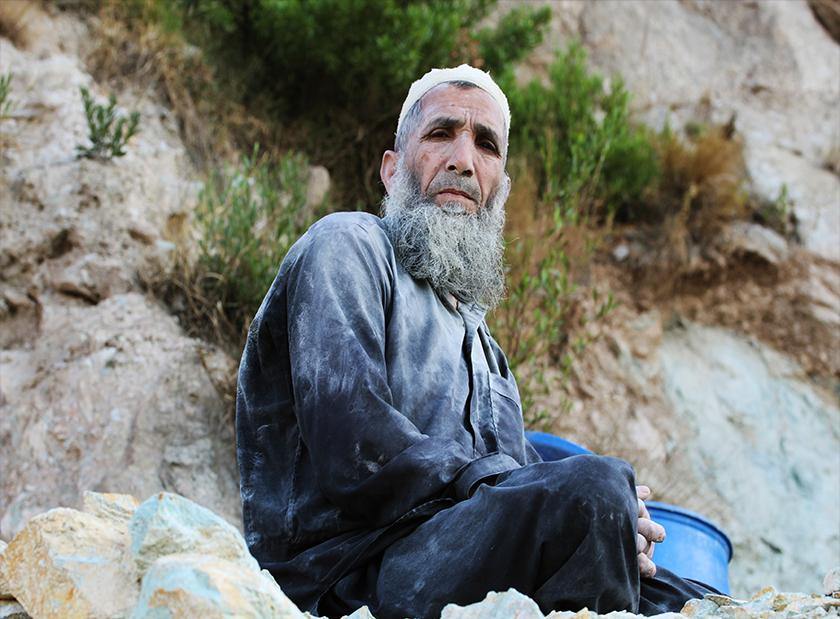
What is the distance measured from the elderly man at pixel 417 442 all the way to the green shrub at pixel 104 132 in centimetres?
293

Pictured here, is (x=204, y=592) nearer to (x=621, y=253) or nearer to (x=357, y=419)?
(x=357, y=419)

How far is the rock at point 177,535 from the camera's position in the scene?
1.79 meters

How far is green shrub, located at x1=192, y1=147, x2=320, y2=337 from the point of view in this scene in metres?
5.44

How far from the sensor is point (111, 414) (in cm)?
493

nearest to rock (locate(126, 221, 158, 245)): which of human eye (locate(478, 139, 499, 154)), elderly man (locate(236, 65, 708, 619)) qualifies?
elderly man (locate(236, 65, 708, 619))

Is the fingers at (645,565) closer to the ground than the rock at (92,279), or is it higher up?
higher up

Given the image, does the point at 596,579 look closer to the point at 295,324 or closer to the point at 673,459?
the point at 295,324

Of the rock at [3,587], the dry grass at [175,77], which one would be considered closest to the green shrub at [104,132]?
the dry grass at [175,77]

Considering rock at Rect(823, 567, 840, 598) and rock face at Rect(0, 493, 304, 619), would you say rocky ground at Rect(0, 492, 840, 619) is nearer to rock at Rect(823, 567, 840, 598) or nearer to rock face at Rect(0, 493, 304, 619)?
rock face at Rect(0, 493, 304, 619)

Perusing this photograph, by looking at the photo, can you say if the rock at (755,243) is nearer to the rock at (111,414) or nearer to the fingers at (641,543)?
→ the rock at (111,414)

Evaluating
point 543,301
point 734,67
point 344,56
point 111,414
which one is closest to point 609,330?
point 543,301

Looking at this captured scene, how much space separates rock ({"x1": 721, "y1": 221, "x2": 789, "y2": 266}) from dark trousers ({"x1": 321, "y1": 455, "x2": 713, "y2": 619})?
5.59m

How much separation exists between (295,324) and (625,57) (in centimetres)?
720

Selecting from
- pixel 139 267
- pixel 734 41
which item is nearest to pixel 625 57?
pixel 734 41
